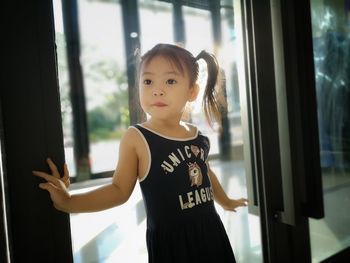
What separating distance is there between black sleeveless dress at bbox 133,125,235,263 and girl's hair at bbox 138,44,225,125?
0.57 ft

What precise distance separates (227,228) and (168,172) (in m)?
0.67

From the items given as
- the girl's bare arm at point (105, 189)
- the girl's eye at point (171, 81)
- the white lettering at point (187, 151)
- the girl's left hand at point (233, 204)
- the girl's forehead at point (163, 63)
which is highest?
the girl's forehead at point (163, 63)

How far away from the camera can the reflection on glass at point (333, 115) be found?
1.49 metres

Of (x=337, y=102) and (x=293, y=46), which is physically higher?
(x=293, y=46)

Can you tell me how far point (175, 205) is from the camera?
0.79 m

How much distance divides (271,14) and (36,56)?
696 mm

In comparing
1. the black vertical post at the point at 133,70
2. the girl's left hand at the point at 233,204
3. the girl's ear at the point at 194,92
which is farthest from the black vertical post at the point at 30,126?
the girl's left hand at the point at 233,204

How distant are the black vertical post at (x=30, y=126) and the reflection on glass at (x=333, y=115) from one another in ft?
4.16

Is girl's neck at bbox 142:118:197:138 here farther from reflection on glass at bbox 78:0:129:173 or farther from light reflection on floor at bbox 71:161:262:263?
light reflection on floor at bbox 71:161:262:263

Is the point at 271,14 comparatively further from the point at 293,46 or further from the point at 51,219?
the point at 51,219

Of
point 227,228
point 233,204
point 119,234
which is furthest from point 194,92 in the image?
point 227,228

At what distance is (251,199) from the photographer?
105 centimetres

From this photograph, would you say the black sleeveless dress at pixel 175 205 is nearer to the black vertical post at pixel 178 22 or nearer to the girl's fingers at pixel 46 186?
the girl's fingers at pixel 46 186

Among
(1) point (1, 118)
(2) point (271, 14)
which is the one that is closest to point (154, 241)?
(1) point (1, 118)
